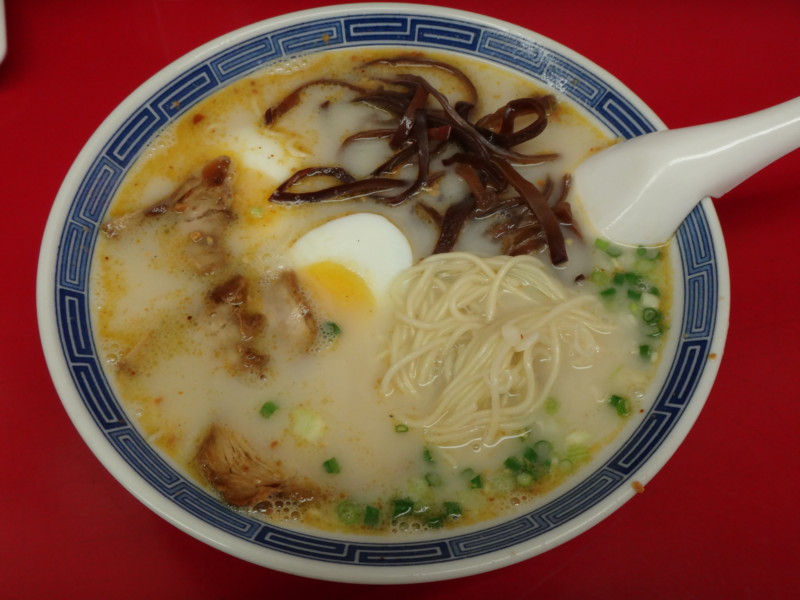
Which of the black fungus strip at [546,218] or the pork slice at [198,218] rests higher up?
the black fungus strip at [546,218]

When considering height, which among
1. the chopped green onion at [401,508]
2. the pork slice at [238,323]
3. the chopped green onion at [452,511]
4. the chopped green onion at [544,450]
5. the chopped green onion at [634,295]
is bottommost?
the chopped green onion at [401,508]

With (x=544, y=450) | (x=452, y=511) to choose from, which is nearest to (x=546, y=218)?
(x=544, y=450)

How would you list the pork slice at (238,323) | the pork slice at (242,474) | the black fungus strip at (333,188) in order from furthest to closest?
the black fungus strip at (333,188)
the pork slice at (238,323)
the pork slice at (242,474)

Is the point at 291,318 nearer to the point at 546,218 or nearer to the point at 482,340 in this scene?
the point at 482,340

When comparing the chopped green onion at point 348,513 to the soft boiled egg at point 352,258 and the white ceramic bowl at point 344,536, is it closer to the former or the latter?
the white ceramic bowl at point 344,536

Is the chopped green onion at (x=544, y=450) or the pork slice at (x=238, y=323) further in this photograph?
the pork slice at (x=238, y=323)

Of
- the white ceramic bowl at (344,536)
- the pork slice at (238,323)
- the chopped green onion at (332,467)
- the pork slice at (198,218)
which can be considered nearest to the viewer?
the white ceramic bowl at (344,536)

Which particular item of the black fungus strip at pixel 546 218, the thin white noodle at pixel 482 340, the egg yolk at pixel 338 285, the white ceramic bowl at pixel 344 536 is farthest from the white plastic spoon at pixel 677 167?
the egg yolk at pixel 338 285
